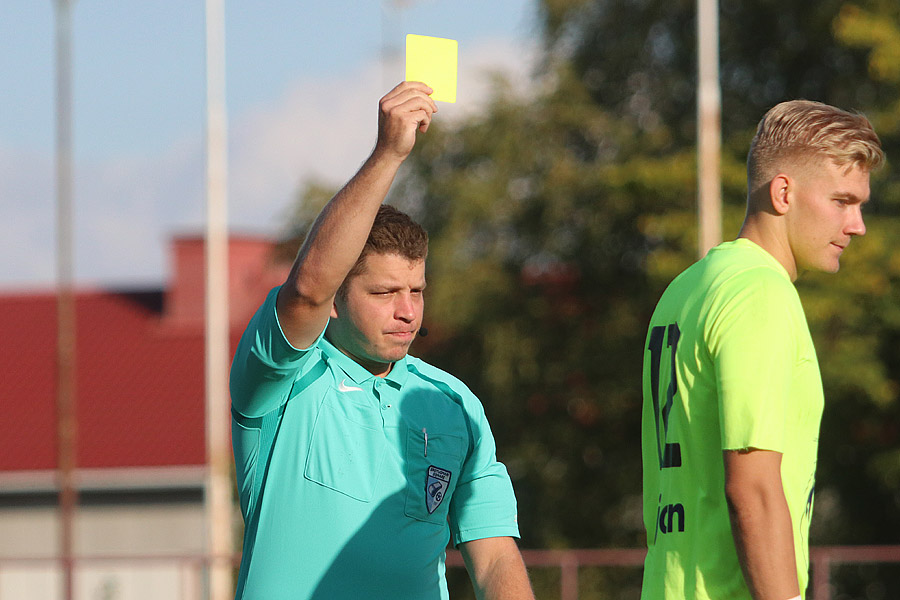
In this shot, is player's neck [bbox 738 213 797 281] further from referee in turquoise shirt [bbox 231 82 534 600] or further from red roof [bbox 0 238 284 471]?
red roof [bbox 0 238 284 471]

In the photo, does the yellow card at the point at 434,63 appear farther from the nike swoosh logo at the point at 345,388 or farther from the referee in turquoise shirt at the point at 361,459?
the nike swoosh logo at the point at 345,388

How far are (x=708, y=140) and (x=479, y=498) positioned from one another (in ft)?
46.0

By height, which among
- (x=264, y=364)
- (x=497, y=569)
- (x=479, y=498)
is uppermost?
(x=264, y=364)

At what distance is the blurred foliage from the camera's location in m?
20.3

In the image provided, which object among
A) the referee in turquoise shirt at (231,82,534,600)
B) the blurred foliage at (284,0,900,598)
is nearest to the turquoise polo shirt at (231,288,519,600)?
the referee in turquoise shirt at (231,82,534,600)

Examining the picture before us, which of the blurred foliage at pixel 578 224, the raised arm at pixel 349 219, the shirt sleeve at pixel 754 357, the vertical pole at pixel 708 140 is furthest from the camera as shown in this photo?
the blurred foliage at pixel 578 224

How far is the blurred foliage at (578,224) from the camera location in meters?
20.3

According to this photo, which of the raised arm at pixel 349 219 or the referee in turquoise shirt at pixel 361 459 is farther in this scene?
the referee in turquoise shirt at pixel 361 459

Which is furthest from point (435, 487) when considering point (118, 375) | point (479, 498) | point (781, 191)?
point (118, 375)

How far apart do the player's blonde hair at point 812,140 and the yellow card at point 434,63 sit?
2.44 feet

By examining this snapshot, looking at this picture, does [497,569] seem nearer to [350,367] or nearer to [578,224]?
[350,367]

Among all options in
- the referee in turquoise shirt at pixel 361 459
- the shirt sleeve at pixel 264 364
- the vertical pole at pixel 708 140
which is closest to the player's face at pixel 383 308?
the referee in turquoise shirt at pixel 361 459

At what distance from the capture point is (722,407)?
2592 millimetres

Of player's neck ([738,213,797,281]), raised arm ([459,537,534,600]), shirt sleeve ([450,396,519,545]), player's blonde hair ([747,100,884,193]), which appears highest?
player's blonde hair ([747,100,884,193])
